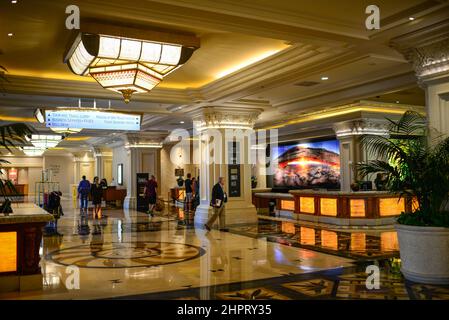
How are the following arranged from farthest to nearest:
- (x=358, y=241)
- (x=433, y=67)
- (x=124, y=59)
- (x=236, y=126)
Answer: (x=236, y=126) < (x=358, y=241) < (x=124, y=59) < (x=433, y=67)

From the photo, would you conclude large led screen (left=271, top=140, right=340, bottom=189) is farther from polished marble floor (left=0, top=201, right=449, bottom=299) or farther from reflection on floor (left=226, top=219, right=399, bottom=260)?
polished marble floor (left=0, top=201, right=449, bottom=299)

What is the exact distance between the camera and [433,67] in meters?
6.06

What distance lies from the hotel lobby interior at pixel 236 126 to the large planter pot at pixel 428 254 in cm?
2

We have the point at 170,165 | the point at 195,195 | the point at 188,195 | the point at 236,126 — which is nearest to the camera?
the point at 236,126

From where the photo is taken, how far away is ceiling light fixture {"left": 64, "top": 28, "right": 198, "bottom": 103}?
6.29 metres

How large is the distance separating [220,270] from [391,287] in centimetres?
237

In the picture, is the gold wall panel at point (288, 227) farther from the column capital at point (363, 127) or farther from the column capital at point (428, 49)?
the column capital at point (428, 49)

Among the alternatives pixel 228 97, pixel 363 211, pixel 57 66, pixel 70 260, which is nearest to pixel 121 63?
pixel 57 66

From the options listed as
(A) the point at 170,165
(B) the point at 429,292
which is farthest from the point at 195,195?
(B) the point at 429,292

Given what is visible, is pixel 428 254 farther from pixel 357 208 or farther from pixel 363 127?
pixel 363 127

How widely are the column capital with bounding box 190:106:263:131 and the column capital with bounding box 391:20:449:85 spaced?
6.28 m

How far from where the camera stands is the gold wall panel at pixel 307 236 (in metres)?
8.97

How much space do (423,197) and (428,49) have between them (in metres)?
2.09
